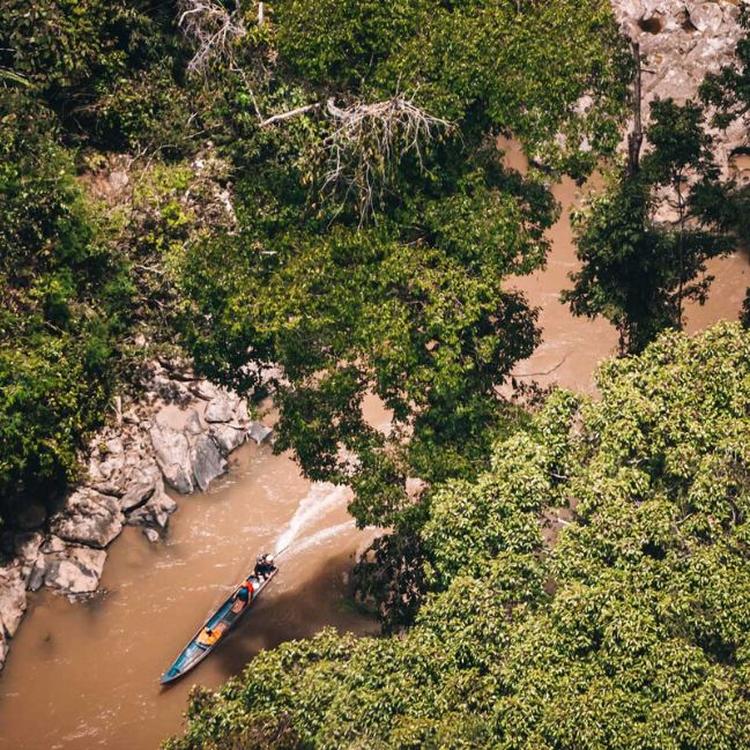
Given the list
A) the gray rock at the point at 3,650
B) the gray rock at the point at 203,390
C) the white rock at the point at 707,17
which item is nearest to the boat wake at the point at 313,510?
the gray rock at the point at 203,390

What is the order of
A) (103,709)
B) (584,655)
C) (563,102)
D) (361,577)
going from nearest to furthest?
(584,655) → (563,102) → (361,577) → (103,709)

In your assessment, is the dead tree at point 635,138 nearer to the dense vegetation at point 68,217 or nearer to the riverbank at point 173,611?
the riverbank at point 173,611

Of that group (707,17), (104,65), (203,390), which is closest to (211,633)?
(203,390)

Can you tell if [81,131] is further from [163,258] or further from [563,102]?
[563,102]

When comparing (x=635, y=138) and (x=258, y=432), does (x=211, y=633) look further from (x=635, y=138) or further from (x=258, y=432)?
(x=635, y=138)

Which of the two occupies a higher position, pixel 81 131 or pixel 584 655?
pixel 81 131

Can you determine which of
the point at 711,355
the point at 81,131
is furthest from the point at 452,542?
the point at 81,131
